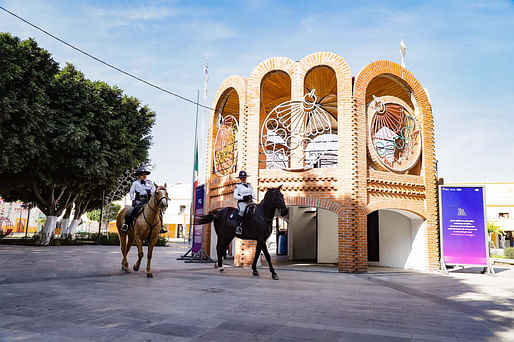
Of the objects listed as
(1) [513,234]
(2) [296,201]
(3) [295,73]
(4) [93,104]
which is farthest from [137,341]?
(1) [513,234]

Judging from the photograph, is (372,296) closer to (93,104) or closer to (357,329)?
(357,329)

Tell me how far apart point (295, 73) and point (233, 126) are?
3693 mm

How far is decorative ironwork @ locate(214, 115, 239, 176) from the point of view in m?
14.9

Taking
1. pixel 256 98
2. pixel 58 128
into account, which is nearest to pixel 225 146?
pixel 256 98

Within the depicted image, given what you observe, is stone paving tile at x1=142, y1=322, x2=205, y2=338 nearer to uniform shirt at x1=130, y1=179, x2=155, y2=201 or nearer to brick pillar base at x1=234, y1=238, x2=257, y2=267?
uniform shirt at x1=130, y1=179, x2=155, y2=201

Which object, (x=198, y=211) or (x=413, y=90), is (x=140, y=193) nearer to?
(x=198, y=211)

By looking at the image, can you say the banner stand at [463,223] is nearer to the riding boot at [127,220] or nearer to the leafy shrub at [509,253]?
the riding boot at [127,220]

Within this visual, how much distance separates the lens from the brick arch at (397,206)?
12.2 metres

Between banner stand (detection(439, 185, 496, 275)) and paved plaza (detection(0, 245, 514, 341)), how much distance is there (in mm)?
3696

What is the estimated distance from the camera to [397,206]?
1283cm

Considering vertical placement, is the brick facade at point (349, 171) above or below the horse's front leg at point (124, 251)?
above

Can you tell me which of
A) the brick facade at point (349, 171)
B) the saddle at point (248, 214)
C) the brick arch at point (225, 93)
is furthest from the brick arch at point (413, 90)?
the saddle at point (248, 214)

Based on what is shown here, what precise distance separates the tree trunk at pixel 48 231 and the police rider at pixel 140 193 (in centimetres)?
1838

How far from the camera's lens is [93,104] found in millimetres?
20984
